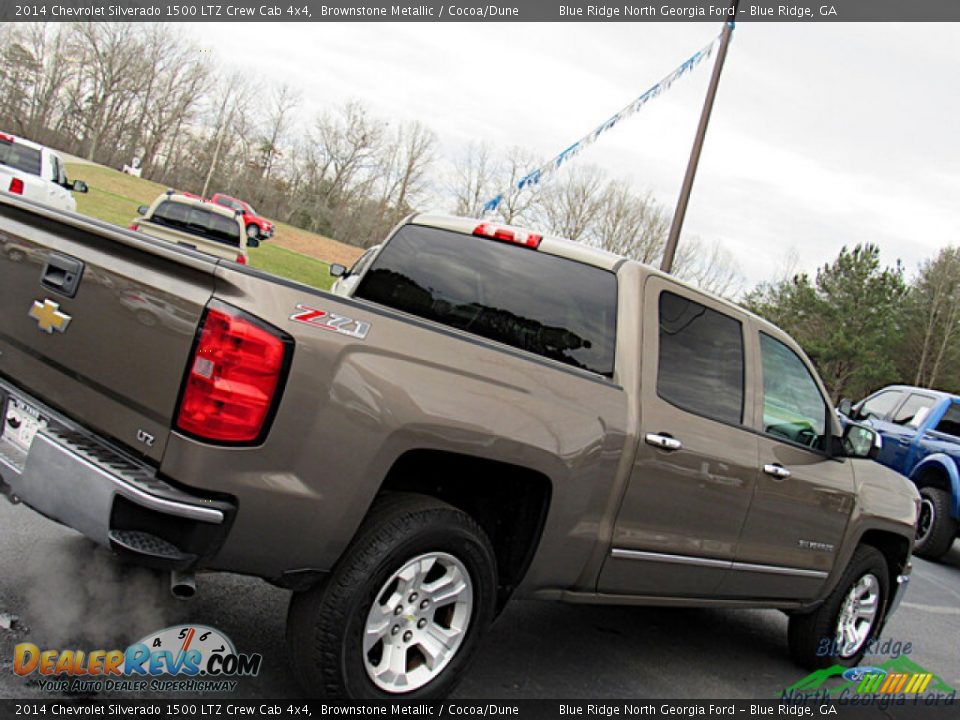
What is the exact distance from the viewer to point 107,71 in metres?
68.8

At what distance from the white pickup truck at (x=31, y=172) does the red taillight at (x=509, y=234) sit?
11253 millimetres

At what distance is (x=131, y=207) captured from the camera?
3916 centimetres

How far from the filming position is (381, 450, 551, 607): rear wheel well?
329cm

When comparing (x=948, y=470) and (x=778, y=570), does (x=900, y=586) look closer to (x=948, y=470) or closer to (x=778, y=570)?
(x=778, y=570)

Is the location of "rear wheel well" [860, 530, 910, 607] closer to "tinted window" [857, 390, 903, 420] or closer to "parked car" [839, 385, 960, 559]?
"parked car" [839, 385, 960, 559]

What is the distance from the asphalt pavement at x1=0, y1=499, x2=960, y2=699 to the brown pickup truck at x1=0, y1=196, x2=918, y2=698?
0.54 meters

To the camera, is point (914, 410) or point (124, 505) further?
point (914, 410)

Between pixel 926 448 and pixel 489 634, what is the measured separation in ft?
28.3

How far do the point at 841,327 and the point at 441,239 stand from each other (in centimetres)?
4186

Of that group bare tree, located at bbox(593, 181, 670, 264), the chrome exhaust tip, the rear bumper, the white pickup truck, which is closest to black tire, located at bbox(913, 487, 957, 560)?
the chrome exhaust tip

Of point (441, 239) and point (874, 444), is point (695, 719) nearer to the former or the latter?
point (874, 444)

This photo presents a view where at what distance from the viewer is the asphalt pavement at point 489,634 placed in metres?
3.35

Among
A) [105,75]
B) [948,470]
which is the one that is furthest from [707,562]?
[105,75]

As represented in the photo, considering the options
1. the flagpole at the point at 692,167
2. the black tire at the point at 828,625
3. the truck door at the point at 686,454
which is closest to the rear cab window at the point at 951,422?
the flagpole at the point at 692,167
